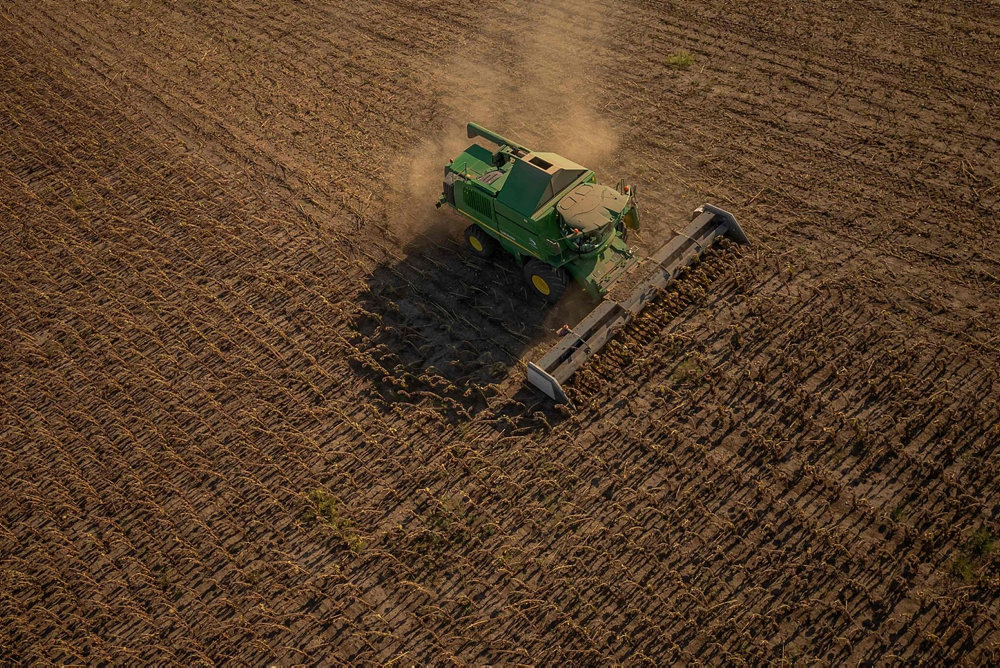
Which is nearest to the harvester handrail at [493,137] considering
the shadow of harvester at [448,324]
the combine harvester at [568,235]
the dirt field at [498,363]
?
the combine harvester at [568,235]

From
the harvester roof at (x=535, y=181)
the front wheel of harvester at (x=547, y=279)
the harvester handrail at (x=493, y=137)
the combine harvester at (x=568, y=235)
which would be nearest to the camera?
the combine harvester at (x=568, y=235)

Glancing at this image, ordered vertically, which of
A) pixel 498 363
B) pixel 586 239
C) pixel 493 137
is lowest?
pixel 498 363

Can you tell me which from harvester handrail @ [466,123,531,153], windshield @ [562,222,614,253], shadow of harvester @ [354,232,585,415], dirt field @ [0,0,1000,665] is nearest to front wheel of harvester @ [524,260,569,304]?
shadow of harvester @ [354,232,585,415]

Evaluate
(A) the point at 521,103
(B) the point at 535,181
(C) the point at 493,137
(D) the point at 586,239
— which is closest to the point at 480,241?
(B) the point at 535,181

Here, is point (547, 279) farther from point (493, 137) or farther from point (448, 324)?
point (493, 137)

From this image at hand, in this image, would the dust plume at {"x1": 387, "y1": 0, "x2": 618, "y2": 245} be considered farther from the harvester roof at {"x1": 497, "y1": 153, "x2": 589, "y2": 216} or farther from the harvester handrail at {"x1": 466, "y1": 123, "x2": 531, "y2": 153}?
the harvester roof at {"x1": 497, "y1": 153, "x2": 589, "y2": 216}

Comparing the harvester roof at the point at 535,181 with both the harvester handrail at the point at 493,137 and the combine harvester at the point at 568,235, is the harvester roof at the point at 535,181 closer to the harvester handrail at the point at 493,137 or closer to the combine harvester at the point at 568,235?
the combine harvester at the point at 568,235

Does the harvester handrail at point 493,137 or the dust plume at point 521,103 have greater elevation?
the dust plume at point 521,103
